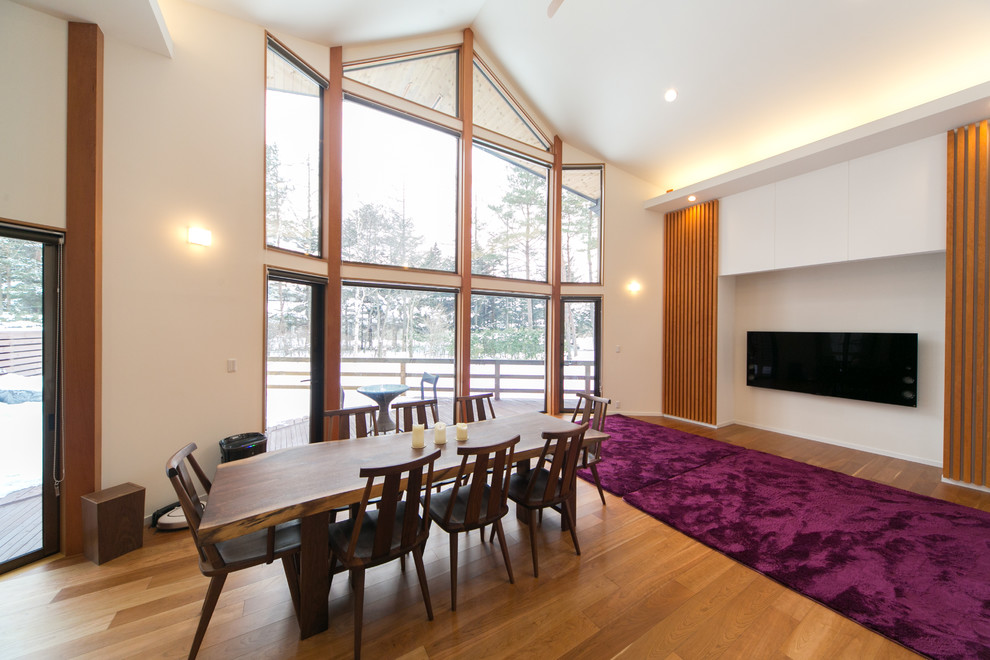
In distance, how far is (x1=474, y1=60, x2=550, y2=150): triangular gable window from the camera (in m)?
5.12

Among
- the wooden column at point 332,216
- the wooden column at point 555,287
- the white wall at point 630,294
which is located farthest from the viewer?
the white wall at point 630,294

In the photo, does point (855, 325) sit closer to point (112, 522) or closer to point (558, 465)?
point (558, 465)

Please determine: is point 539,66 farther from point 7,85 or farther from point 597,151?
point 7,85

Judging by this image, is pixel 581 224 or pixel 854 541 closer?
pixel 854 541

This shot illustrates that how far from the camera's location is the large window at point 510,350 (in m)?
5.25

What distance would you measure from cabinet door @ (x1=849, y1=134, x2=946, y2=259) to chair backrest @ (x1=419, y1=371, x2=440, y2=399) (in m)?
5.07

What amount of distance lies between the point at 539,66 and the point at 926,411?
20.1ft

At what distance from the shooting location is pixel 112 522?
2.29 meters

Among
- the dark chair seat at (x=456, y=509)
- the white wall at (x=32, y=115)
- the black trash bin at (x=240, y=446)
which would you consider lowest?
the dark chair seat at (x=456, y=509)

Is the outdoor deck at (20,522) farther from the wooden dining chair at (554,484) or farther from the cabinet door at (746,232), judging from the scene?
the cabinet door at (746,232)

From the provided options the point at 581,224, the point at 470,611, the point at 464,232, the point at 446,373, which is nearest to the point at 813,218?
the point at 581,224

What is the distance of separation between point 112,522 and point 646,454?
184 inches

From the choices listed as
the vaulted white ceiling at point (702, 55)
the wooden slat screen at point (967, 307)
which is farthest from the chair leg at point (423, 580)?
the wooden slat screen at point (967, 307)

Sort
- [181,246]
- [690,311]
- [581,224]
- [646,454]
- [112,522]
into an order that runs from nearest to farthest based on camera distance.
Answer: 1. [112,522]
2. [181,246]
3. [646,454]
4. [690,311]
5. [581,224]
